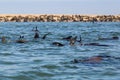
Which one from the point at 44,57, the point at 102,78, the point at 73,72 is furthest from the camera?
the point at 44,57

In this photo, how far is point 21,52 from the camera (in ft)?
89.7

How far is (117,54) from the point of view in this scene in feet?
86.3

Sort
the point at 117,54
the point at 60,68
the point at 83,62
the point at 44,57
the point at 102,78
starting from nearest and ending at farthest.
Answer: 1. the point at 102,78
2. the point at 60,68
3. the point at 83,62
4. the point at 44,57
5. the point at 117,54

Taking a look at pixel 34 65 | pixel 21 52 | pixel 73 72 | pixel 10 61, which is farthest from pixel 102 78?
pixel 21 52

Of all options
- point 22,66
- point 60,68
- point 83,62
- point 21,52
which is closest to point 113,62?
point 83,62

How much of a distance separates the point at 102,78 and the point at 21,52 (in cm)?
1033

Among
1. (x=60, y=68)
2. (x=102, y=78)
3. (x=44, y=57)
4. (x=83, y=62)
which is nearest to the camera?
(x=102, y=78)

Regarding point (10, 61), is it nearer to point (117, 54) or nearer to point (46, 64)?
point (46, 64)

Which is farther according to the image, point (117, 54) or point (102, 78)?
point (117, 54)

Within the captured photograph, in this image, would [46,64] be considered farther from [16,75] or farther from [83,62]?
[16,75]

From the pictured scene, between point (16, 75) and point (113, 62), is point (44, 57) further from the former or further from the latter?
point (16, 75)

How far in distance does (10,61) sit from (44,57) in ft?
8.51

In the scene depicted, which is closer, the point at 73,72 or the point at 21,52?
the point at 73,72

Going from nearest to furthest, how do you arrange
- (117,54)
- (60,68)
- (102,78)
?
1. (102,78)
2. (60,68)
3. (117,54)
